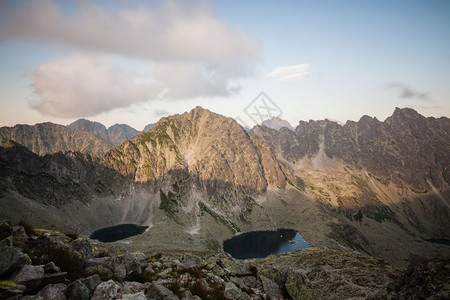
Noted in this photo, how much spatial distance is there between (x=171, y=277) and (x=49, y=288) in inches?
502

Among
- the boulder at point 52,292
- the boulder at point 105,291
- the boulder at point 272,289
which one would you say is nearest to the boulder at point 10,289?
the boulder at point 52,292

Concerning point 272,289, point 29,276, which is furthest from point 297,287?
point 29,276

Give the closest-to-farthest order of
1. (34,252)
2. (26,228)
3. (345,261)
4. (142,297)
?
(142,297) < (34,252) < (26,228) < (345,261)

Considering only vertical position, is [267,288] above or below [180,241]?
above

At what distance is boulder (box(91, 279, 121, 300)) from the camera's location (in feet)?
37.0

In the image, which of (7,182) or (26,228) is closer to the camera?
(26,228)

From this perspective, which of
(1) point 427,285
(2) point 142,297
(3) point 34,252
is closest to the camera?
(2) point 142,297

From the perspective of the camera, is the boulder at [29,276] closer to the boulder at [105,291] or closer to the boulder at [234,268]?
the boulder at [105,291]

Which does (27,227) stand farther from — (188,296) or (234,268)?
(234,268)

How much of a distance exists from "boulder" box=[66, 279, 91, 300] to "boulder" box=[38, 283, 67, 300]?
298 mm

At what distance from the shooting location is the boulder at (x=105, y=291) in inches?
443

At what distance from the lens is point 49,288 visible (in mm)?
10414

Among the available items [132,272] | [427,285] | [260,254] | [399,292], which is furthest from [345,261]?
[260,254]

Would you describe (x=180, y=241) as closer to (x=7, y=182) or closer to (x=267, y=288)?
(x=7, y=182)
